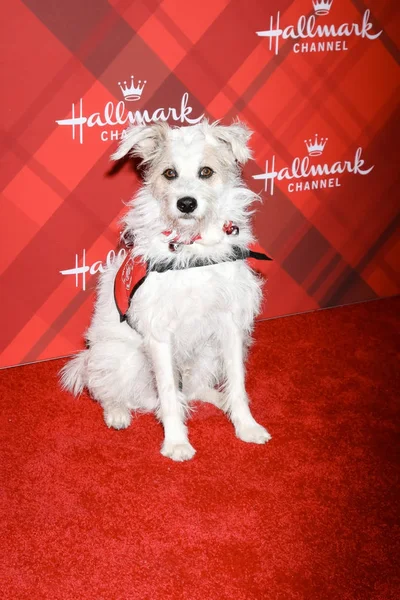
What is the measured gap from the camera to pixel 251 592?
251 cm

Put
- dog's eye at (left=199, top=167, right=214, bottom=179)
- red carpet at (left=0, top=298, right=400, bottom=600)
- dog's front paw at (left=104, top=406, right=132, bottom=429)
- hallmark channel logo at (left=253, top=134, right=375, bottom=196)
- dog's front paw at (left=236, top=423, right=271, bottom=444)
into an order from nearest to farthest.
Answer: red carpet at (left=0, top=298, right=400, bottom=600), dog's eye at (left=199, top=167, right=214, bottom=179), dog's front paw at (left=236, top=423, right=271, bottom=444), dog's front paw at (left=104, top=406, right=132, bottom=429), hallmark channel logo at (left=253, top=134, right=375, bottom=196)

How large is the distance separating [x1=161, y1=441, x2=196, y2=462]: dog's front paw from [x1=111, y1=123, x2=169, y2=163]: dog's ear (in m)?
1.30

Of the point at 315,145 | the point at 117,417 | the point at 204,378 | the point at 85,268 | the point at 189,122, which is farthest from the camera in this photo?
the point at 315,145

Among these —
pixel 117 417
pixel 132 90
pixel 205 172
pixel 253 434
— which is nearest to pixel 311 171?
pixel 132 90

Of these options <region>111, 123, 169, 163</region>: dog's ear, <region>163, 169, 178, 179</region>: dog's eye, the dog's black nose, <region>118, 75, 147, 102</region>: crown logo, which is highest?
<region>118, 75, 147, 102</region>: crown logo

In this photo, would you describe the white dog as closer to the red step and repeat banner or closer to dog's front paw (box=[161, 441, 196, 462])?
dog's front paw (box=[161, 441, 196, 462])

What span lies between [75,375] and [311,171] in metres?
1.85

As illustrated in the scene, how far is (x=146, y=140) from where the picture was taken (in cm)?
326

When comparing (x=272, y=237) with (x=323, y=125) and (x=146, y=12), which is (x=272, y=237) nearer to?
(x=323, y=125)

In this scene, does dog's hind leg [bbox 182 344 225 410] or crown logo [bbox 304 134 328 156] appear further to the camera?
crown logo [bbox 304 134 328 156]

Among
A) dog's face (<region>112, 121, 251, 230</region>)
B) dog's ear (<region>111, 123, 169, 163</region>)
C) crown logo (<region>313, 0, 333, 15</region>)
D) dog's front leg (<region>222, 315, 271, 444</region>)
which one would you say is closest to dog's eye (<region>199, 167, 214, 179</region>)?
dog's face (<region>112, 121, 251, 230</region>)

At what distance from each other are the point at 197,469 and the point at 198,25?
2223mm

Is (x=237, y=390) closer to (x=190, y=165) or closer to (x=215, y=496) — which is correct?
(x=215, y=496)

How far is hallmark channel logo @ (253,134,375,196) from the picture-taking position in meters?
4.26
